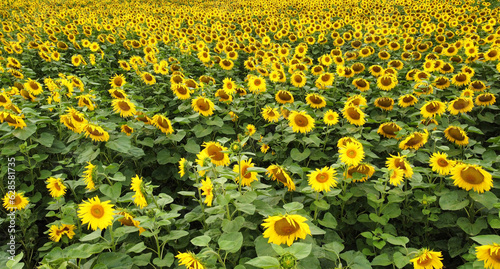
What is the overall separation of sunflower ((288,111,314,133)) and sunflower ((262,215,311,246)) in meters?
1.63

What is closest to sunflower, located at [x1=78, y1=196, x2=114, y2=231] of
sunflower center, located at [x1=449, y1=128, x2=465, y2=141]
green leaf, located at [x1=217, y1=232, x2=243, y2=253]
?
green leaf, located at [x1=217, y1=232, x2=243, y2=253]

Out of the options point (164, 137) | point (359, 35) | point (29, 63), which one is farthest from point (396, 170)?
point (29, 63)

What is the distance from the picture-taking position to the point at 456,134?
2949 mm

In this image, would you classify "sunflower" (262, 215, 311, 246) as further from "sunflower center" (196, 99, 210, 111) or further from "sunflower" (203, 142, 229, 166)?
"sunflower center" (196, 99, 210, 111)

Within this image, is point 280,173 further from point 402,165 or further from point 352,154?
point 402,165

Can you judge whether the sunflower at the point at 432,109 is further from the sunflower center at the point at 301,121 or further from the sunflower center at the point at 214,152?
the sunflower center at the point at 214,152

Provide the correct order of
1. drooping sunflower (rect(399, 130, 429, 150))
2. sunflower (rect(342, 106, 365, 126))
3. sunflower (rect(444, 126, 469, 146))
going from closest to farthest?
drooping sunflower (rect(399, 130, 429, 150)) → sunflower (rect(444, 126, 469, 146)) → sunflower (rect(342, 106, 365, 126))

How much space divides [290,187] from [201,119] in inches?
74.0

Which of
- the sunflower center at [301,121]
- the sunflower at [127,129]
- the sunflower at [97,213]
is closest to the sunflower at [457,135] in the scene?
the sunflower center at [301,121]

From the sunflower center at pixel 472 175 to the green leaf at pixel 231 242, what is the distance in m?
1.69

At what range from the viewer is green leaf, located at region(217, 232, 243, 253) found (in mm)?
1494

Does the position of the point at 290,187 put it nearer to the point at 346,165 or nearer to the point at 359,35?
the point at 346,165

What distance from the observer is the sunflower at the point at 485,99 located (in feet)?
12.8

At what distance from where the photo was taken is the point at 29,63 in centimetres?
663
